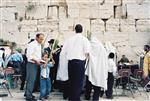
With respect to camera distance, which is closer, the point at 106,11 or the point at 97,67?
the point at 97,67

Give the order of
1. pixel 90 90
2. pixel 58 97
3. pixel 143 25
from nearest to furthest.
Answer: pixel 90 90 → pixel 58 97 → pixel 143 25

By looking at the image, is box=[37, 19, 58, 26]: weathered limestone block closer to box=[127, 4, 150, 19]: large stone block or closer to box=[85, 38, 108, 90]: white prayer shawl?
box=[127, 4, 150, 19]: large stone block

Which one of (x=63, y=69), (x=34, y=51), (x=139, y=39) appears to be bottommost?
(x=63, y=69)

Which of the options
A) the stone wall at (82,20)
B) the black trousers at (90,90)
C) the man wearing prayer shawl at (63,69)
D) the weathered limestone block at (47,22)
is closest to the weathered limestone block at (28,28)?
the stone wall at (82,20)

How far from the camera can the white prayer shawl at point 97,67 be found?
12.4 meters

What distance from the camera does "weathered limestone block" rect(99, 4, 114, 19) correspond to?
18.3 metres

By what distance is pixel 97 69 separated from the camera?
A: 490 inches

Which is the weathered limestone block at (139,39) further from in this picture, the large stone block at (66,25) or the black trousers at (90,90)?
the black trousers at (90,90)

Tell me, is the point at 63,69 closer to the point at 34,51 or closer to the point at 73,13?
the point at 34,51

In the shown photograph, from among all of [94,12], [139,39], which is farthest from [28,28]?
[139,39]

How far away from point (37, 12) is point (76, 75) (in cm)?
728

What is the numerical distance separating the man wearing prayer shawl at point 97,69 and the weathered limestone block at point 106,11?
594 cm

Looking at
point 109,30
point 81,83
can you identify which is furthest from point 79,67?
point 109,30

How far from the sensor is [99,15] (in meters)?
18.3
